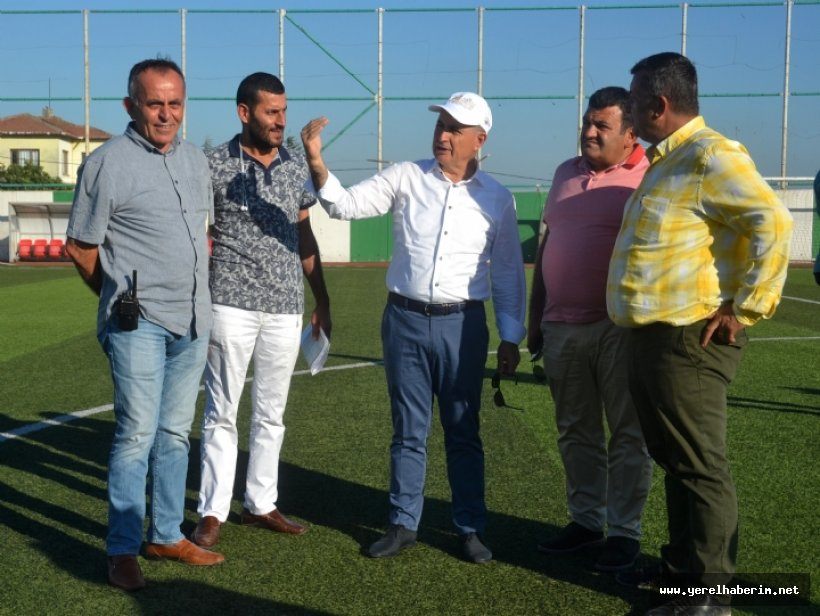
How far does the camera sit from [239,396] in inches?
189

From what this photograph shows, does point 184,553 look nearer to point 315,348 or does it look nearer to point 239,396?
point 239,396

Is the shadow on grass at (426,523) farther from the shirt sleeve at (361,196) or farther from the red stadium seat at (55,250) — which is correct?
the red stadium seat at (55,250)

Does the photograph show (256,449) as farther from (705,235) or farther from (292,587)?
(705,235)

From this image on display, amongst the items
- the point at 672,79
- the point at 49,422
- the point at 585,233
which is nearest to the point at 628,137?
the point at 585,233

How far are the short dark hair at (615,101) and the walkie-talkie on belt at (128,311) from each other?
217 cm

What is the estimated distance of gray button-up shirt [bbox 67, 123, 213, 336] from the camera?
4.15 meters

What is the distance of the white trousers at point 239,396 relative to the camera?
15.9 ft

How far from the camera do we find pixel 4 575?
437 centimetres

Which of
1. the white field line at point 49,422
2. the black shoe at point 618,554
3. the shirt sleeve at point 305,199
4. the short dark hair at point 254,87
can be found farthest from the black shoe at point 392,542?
the white field line at point 49,422

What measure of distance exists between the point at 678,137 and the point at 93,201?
2314 millimetres

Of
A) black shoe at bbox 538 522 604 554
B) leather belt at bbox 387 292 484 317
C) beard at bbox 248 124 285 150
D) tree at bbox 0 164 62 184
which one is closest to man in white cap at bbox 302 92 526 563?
leather belt at bbox 387 292 484 317

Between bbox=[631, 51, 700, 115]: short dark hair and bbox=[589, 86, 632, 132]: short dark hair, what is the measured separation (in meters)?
0.72

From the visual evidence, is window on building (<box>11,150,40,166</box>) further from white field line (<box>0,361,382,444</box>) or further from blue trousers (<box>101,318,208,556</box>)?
blue trousers (<box>101,318,208,556</box>)

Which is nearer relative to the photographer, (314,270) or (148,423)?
(148,423)
